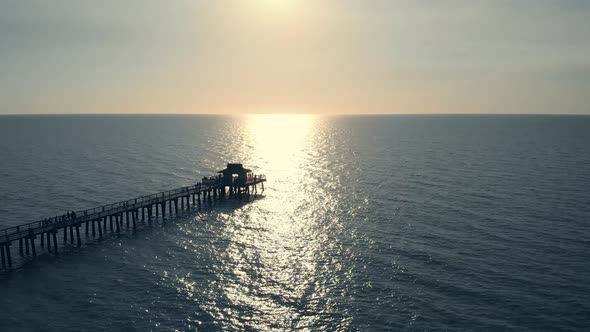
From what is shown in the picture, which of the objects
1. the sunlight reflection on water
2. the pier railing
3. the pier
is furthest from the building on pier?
the sunlight reflection on water

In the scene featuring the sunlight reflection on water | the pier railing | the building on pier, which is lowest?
the sunlight reflection on water

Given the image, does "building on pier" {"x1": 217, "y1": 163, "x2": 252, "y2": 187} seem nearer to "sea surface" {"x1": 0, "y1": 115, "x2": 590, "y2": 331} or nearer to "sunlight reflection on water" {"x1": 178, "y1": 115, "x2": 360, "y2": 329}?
"sea surface" {"x1": 0, "y1": 115, "x2": 590, "y2": 331}

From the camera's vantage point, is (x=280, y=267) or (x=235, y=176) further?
(x=235, y=176)

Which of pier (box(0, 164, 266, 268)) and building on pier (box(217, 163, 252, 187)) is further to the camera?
building on pier (box(217, 163, 252, 187))

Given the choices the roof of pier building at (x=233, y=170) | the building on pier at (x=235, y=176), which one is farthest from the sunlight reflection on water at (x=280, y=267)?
the roof of pier building at (x=233, y=170)

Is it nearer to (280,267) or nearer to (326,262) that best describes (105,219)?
(280,267)

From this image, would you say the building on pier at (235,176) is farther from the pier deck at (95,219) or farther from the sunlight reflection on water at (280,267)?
the sunlight reflection on water at (280,267)

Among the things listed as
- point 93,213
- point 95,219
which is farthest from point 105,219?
point 95,219

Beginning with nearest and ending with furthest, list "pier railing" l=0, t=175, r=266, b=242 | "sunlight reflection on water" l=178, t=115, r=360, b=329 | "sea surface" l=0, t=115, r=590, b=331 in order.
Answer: "sea surface" l=0, t=115, r=590, b=331 → "sunlight reflection on water" l=178, t=115, r=360, b=329 → "pier railing" l=0, t=175, r=266, b=242

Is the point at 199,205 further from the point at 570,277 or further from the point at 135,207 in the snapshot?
the point at 570,277

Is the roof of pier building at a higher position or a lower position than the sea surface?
higher
